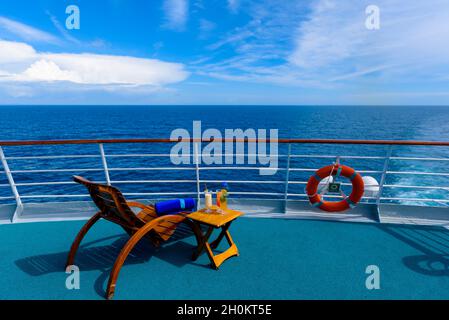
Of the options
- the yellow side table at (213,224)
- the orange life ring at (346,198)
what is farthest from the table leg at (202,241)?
the orange life ring at (346,198)

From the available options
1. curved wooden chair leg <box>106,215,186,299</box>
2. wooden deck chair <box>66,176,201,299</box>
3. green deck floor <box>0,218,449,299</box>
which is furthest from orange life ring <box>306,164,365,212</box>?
curved wooden chair leg <box>106,215,186,299</box>

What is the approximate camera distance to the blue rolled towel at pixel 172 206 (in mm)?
1954

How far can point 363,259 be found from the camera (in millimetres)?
1922

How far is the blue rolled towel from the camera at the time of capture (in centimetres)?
195

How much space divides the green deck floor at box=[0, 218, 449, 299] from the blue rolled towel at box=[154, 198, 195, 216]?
341 millimetres

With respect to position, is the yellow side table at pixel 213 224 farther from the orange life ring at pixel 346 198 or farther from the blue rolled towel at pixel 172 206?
the orange life ring at pixel 346 198

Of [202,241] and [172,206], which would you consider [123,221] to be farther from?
[202,241]

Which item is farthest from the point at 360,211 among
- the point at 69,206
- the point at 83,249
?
the point at 69,206

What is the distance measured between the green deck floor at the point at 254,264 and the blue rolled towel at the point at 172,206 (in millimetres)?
341

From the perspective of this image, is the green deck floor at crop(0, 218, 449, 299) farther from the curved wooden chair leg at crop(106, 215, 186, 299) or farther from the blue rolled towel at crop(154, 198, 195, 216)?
the blue rolled towel at crop(154, 198, 195, 216)

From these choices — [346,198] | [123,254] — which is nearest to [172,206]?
[123,254]

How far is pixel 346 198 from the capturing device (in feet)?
8.38
